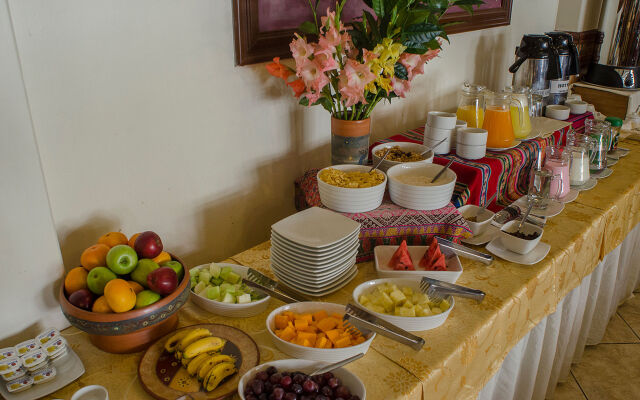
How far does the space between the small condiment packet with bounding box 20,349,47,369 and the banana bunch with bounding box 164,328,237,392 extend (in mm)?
194

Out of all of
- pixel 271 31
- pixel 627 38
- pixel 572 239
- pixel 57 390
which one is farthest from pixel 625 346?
pixel 57 390

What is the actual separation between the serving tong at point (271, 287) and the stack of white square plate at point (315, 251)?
0.01 meters

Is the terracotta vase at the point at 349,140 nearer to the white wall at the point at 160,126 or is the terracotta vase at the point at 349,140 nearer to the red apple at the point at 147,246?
the white wall at the point at 160,126

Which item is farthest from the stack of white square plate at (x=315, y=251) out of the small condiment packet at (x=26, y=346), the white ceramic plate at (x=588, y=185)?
the white ceramic plate at (x=588, y=185)

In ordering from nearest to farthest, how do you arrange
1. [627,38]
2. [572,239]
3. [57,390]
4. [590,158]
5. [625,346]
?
1. [57,390]
2. [572,239]
3. [590,158]
4. [625,346]
5. [627,38]

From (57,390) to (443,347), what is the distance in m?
0.66

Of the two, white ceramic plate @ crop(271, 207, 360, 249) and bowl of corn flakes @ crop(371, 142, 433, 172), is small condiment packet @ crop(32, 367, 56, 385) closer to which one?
white ceramic plate @ crop(271, 207, 360, 249)

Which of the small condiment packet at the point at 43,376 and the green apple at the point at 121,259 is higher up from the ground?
the green apple at the point at 121,259

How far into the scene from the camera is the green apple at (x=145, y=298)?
33.9 inches

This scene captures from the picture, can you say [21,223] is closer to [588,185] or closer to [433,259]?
[433,259]

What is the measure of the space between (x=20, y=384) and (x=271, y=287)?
46cm

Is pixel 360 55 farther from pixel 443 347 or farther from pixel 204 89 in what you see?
pixel 443 347

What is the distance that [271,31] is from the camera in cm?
123

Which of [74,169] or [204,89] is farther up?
[204,89]
